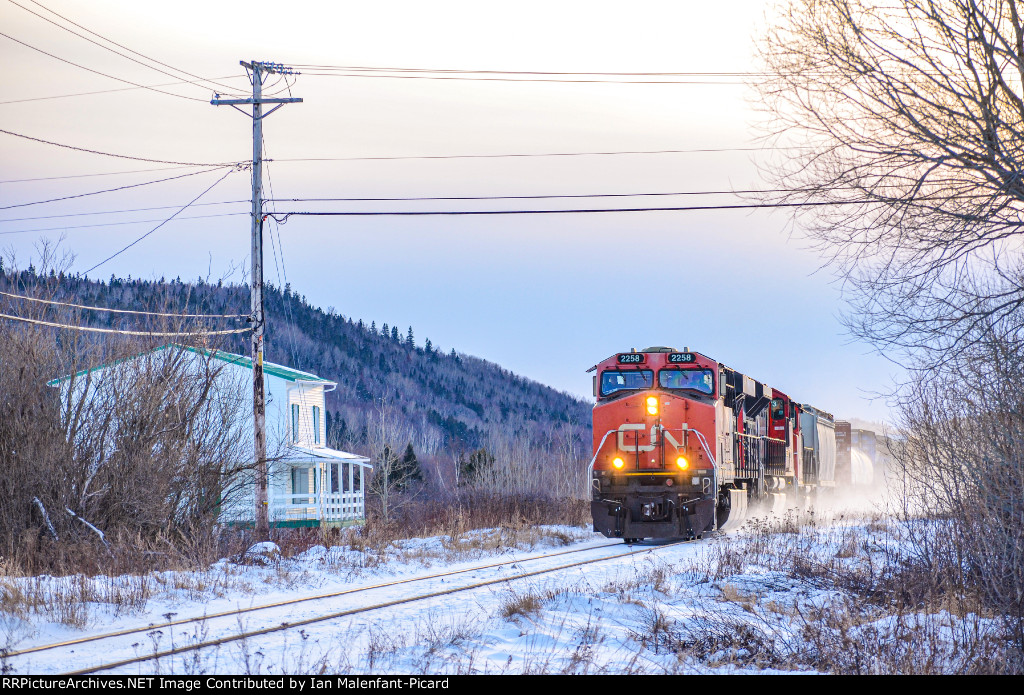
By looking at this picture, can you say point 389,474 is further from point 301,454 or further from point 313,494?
point 313,494

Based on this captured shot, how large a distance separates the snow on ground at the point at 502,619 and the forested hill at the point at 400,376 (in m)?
114

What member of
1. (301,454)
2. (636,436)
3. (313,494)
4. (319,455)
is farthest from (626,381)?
(319,455)

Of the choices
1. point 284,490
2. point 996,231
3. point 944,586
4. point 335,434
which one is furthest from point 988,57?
point 335,434

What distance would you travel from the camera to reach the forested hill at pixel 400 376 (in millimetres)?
149500

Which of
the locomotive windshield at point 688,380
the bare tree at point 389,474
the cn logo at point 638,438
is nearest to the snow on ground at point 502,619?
the cn logo at point 638,438

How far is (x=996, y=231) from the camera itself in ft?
Result: 37.6

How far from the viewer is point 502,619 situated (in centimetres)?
1066

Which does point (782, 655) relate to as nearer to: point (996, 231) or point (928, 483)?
point (928, 483)

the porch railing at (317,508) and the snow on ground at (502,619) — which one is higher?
the snow on ground at (502,619)

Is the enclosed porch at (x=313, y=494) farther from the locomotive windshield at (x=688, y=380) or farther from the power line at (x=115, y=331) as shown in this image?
the locomotive windshield at (x=688, y=380)

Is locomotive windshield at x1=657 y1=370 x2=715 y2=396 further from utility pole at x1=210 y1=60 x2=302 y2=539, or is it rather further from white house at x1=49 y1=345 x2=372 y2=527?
white house at x1=49 y1=345 x2=372 y2=527

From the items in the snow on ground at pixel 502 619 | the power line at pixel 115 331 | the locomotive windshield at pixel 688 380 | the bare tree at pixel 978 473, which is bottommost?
the snow on ground at pixel 502 619

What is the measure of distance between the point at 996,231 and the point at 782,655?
5.68 metres

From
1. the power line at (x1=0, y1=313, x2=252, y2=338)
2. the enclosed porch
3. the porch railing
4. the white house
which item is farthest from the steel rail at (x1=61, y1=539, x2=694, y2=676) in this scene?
the white house
